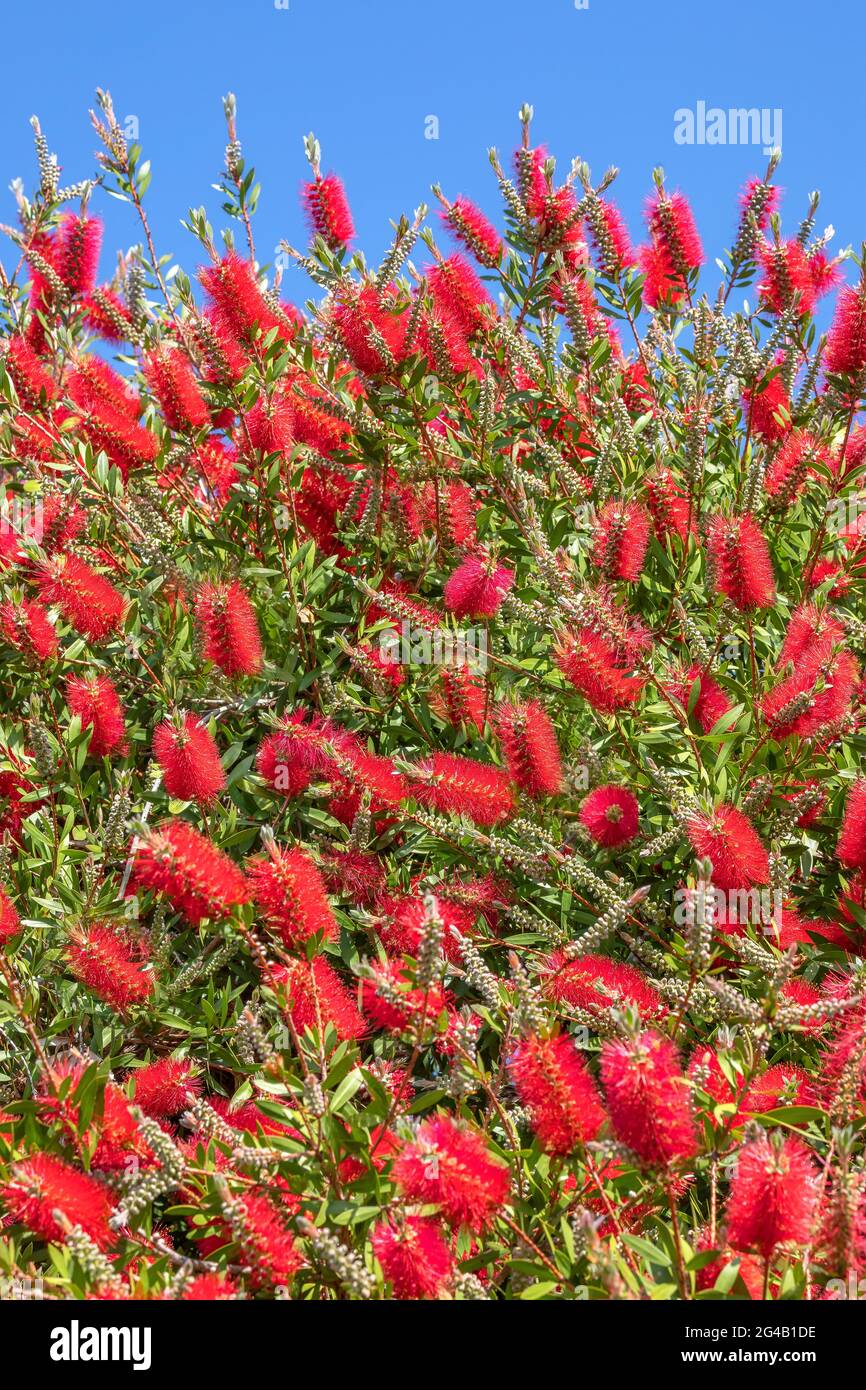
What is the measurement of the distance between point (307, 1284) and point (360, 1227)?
0.52 feet

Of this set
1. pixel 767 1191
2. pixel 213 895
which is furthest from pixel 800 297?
pixel 767 1191

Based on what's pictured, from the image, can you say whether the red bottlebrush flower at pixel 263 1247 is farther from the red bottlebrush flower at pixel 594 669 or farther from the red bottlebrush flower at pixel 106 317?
the red bottlebrush flower at pixel 106 317

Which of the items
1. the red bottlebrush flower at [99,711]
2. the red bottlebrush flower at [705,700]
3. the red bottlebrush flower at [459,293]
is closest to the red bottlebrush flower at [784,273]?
the red bottlebrush flower at [459,293]

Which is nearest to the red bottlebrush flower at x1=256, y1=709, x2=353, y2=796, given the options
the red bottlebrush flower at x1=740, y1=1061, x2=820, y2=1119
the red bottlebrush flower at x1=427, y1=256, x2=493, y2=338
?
the red bottlebrush flower at x1=740, y1=1061, x2=820, y2=1119

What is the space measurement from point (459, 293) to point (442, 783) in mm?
1639

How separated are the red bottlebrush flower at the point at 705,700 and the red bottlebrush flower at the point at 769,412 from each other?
1135 millimetres

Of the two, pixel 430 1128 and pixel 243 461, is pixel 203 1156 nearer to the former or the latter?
pixel 430 1128

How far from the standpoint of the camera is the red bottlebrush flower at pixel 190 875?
7.32 feet

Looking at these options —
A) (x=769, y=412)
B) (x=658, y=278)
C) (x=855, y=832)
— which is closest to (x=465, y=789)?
(x=855, y=832)

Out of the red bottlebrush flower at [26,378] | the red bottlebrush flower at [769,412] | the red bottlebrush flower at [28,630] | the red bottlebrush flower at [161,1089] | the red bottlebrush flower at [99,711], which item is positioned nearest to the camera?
the red bottlebrush flower at [161,1089]

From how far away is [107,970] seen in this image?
276 centimetres

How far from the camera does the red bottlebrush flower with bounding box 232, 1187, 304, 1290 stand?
6.43 ft

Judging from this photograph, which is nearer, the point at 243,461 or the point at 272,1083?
the point at 272,1083
